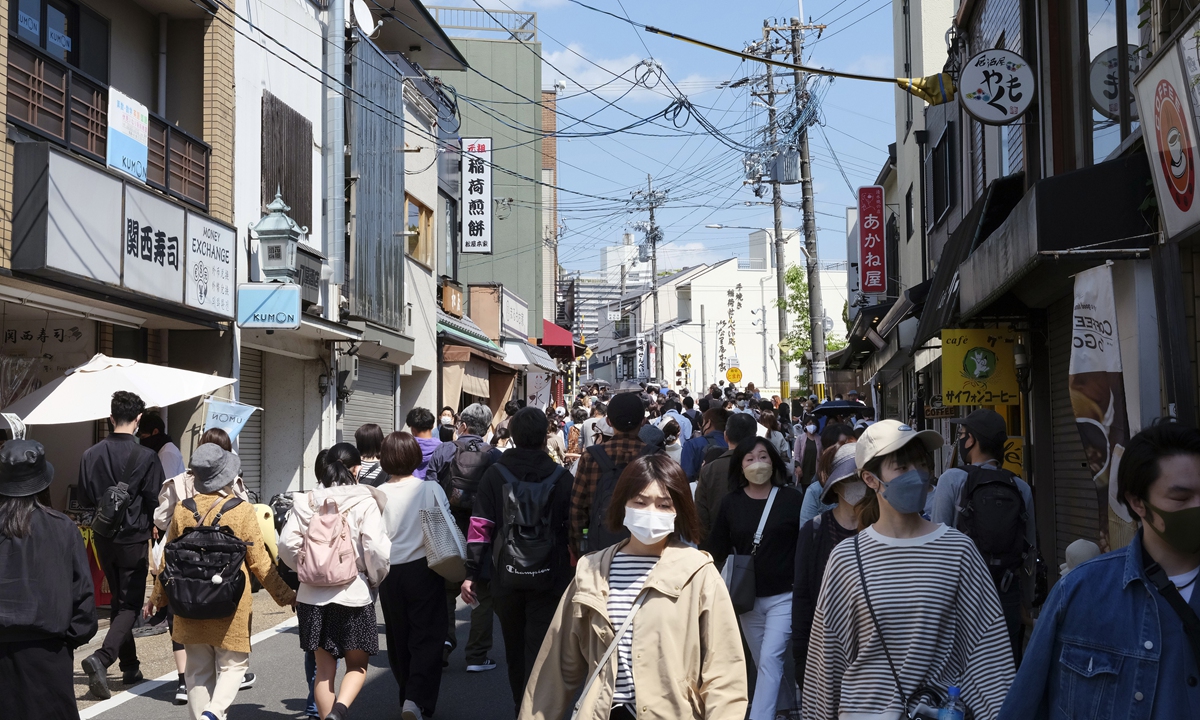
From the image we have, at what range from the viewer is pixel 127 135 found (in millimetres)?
12406

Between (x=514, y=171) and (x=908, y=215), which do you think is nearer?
(x=908, y=215)

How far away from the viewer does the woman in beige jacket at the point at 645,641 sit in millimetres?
3756

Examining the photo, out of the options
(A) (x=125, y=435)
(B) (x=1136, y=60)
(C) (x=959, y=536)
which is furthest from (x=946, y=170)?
(C) (x=959, y=536)

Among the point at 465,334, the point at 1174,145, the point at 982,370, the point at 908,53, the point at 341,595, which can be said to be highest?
the point at 908,53

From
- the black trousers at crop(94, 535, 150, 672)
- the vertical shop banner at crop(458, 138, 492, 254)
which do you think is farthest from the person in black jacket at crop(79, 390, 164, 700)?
the vertical shop banner at crop(458, 138, 492, 254)

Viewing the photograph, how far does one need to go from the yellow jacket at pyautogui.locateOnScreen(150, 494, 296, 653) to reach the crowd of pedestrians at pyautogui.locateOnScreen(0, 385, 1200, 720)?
1cm

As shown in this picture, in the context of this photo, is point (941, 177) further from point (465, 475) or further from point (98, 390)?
point (98, 390)

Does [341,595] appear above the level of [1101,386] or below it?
below

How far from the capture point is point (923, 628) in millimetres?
3670

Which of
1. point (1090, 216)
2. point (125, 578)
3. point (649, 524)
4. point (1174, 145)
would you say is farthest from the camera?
point (125, 578)

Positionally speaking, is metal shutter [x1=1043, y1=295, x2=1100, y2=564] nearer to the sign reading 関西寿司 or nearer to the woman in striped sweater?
the woman in striped sweater

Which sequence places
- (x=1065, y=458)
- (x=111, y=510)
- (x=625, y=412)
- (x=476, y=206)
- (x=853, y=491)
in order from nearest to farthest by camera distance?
(x=853, y=491), (x=625, y=412), (x=111, y=510), (x=1065, y=458), (x=476, y=206)

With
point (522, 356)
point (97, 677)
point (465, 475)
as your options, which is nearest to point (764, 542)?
point (465, 475)

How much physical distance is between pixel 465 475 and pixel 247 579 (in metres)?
2.31
